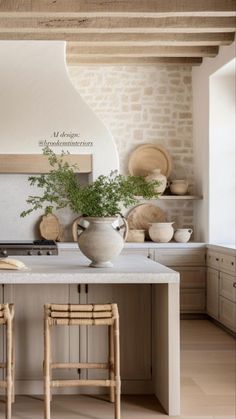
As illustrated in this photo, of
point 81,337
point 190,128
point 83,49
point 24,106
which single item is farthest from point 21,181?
point 81,337

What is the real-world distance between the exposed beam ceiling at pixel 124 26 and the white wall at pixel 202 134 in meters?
0.47

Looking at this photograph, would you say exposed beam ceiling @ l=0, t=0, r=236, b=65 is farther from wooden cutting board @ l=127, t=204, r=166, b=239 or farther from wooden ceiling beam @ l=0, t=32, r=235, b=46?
wooden cutting board @ l=127, t=204, r=166, b=239

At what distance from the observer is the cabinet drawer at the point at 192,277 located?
25.9ft

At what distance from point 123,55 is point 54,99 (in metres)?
1.01

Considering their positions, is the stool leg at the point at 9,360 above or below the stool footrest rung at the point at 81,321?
below

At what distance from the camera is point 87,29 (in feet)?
21.2

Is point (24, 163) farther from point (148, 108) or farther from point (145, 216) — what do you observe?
point (148, 108)

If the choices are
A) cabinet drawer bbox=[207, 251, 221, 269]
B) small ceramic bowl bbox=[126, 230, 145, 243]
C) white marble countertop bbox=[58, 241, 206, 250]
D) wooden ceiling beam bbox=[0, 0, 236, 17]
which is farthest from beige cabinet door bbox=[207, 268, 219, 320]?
wooden ceiling beam bbox=[0, 0, 236, 17]

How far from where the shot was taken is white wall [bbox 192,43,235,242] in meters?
8.05

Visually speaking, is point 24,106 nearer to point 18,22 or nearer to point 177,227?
point 18,22

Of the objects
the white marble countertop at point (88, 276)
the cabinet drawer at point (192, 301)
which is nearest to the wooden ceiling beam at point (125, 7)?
the white marble countertop at point (88, 276)

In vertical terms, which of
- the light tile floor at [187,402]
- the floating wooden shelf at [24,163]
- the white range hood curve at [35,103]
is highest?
the white range hood curve at [35,103]

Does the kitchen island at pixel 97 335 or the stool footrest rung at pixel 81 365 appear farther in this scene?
the kitchen island at pixel 97 335

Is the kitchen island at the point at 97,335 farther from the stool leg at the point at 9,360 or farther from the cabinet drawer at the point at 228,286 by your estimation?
the cabinet drawer at the point at 228,286
